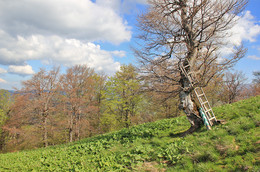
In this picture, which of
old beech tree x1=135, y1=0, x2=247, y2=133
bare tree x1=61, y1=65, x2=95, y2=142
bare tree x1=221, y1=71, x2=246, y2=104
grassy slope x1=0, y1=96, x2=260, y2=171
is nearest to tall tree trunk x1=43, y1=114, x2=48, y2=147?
bare tree x1=61, y1=65, x2=95, y2=142

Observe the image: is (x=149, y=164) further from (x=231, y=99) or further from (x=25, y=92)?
(x=231, y=99)

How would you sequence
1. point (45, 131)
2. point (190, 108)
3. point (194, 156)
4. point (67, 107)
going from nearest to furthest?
point (194, 156), point (190, 108), point (45, 131), point (67, 107)

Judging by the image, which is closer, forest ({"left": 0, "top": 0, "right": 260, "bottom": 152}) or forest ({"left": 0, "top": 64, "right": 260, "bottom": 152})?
forest ({"left": 0, "top": 0, "right": 260, "bottom": 152})

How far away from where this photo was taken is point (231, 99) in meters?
29.8

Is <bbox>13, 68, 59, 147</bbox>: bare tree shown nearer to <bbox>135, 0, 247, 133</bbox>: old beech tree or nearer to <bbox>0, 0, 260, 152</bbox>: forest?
<bbox>0, 0, 260, 152</bbox>: forest

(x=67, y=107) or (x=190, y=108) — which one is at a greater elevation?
(x=67, y=107)

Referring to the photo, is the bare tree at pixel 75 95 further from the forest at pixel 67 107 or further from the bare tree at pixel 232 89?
the bare tree at pixel 232 89

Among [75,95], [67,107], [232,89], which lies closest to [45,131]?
[67,107]

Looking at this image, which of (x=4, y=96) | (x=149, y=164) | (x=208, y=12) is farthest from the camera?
(x=4, y=96)

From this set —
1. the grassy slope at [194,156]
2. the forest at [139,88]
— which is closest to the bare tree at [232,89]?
the forest at [139,88]

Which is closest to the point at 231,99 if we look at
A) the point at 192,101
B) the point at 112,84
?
the point at 112,84

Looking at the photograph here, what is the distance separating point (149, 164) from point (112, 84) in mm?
18990

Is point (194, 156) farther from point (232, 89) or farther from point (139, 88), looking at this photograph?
point (232, 89)

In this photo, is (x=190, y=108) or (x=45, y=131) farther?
(x=45, y=131)
